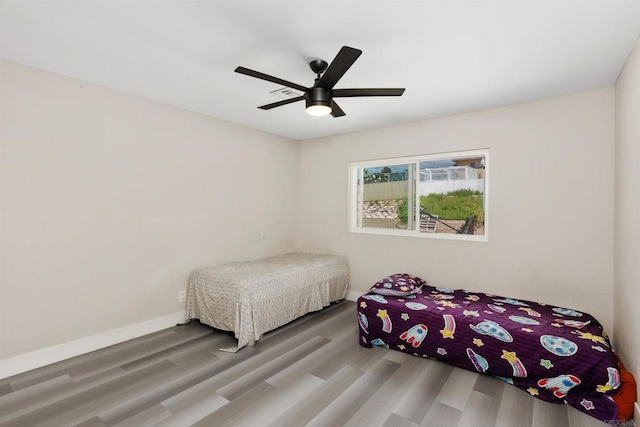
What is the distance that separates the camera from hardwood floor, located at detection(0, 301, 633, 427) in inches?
74.5

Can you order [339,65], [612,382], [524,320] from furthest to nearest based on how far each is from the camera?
[524,320] < [612,382] < [339,65]

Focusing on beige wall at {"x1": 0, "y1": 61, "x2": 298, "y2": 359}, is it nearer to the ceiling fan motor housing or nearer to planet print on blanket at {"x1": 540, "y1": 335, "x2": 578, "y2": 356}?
the ceiling fan motor housing

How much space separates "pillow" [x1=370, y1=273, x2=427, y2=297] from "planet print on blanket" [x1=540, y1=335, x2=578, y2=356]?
117cm

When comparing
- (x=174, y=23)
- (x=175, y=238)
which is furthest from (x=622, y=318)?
(x=175, y=238)

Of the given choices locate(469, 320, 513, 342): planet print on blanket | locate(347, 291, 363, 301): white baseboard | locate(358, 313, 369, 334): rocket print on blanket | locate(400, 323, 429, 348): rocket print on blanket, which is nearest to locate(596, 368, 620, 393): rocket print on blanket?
locate(469, 320, 513, 342): planet print on blanket

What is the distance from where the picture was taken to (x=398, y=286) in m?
3.15

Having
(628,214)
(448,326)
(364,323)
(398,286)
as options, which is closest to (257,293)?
(364,323)

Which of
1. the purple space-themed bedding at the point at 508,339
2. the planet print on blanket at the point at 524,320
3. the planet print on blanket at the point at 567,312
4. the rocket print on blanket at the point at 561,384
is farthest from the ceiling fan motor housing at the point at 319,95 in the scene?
the planet print on blanket at the point at 567,312

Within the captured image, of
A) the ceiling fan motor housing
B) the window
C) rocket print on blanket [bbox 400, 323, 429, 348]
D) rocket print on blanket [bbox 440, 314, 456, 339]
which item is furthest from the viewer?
the window

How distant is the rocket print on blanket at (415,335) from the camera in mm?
2654

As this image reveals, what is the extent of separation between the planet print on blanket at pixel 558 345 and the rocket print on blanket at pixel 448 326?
1.96 ft

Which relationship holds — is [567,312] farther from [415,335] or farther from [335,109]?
[335,109]

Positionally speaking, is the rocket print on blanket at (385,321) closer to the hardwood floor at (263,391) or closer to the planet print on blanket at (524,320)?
the hardwood floor at (263,391)

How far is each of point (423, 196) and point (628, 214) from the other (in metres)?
1.91
